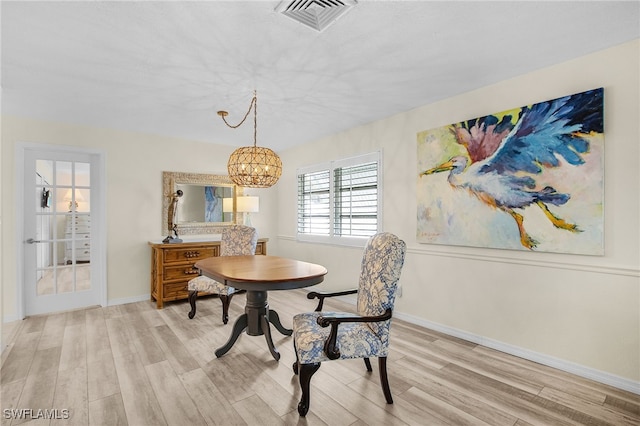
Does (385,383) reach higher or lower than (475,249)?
lower

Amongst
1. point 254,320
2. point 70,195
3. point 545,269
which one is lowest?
point 254,320

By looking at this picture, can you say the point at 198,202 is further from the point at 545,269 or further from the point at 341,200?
the point at 545,269

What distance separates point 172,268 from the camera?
13.7 feet

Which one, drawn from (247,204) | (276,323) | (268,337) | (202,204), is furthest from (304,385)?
(202,204)

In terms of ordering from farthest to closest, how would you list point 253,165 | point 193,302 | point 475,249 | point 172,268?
point 172,268 → point 193,302 → point 475,249 → point 253,165

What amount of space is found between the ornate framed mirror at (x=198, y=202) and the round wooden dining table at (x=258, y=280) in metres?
1.90

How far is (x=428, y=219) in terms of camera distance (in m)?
3.36

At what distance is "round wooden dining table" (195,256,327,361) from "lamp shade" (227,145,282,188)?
825 mm

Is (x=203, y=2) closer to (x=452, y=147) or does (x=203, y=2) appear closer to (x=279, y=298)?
(x=452, y=147)

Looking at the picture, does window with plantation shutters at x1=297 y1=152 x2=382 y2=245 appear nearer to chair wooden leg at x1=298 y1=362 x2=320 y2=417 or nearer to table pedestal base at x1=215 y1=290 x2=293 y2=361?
table pedestal base at x1=215 y1=290 x2=293 y2=361

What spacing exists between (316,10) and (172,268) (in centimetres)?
361

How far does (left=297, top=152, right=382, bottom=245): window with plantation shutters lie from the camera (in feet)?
13.3

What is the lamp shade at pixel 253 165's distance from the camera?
9.37 feet

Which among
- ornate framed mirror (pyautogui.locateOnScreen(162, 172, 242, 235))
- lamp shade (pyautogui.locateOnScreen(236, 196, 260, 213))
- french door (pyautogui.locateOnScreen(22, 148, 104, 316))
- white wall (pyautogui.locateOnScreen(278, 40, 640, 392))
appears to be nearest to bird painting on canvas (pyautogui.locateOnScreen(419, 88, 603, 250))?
white wall (pyautogui.locateOnScreen(278, 40, 640, 392))
